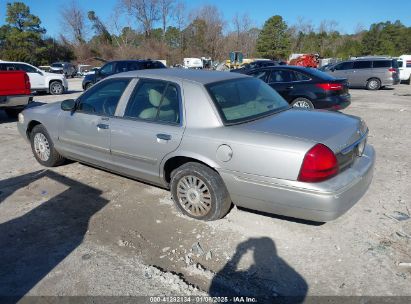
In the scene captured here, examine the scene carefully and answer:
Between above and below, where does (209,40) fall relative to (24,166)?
above

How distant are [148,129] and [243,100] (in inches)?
44.5

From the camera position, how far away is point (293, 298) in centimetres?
274

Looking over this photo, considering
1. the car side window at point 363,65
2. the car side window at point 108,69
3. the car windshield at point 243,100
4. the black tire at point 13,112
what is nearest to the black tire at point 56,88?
the car side window at point 108,69

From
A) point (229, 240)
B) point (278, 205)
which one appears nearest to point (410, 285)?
point (278, 205)

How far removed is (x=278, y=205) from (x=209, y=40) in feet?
234

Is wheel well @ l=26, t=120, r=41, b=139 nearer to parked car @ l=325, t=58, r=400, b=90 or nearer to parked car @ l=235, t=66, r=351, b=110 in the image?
parked car @ l=235, t=66, r=351, b=110

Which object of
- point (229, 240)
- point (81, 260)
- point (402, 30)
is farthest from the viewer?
point (402, 30)

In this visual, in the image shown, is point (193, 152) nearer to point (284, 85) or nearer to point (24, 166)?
point (24, 166)

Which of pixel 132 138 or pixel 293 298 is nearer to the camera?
pixel 293 298

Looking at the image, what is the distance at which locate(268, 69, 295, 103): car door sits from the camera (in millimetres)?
9320

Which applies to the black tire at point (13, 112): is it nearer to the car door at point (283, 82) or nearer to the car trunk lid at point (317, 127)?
the car door at point (283, 82)

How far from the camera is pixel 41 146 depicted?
5738 mm

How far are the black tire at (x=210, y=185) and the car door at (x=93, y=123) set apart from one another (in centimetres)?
120

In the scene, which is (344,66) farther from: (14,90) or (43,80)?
(14,90)
